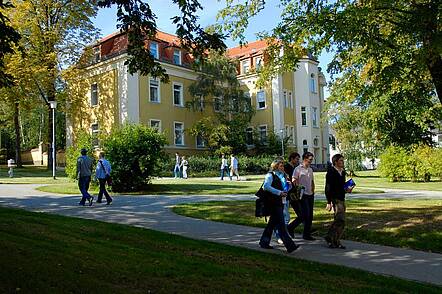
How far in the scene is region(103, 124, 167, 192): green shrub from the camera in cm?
2069

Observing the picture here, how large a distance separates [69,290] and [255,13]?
11.5m

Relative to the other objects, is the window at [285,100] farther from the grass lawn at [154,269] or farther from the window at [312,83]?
the grass lawn at [154,269]

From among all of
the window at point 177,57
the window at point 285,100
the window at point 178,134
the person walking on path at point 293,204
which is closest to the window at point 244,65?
the window at point 285,100

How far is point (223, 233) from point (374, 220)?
373 centimetres

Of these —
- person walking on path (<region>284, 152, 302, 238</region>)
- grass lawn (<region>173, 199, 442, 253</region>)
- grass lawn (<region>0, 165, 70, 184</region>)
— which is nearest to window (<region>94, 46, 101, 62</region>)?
grass lawn (<region>0, 165, 70, 184</region>)

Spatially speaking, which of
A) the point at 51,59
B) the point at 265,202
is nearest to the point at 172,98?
the point at 51,59

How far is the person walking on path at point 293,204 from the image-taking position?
9930 millimetres

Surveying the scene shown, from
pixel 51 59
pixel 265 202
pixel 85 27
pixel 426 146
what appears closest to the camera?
pixel 265 202

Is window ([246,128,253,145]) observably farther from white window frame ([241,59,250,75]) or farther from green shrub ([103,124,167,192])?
green shrub ([103,124,167,192])

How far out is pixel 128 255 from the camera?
7094 millimetres

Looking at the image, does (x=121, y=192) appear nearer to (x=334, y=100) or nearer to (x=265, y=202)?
(x=334, y=100)

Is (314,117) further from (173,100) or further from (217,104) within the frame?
(173,100)

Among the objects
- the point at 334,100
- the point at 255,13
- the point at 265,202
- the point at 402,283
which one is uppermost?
the point at 255,13

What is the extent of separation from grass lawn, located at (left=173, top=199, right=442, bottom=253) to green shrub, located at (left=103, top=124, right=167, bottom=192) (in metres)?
5.96
